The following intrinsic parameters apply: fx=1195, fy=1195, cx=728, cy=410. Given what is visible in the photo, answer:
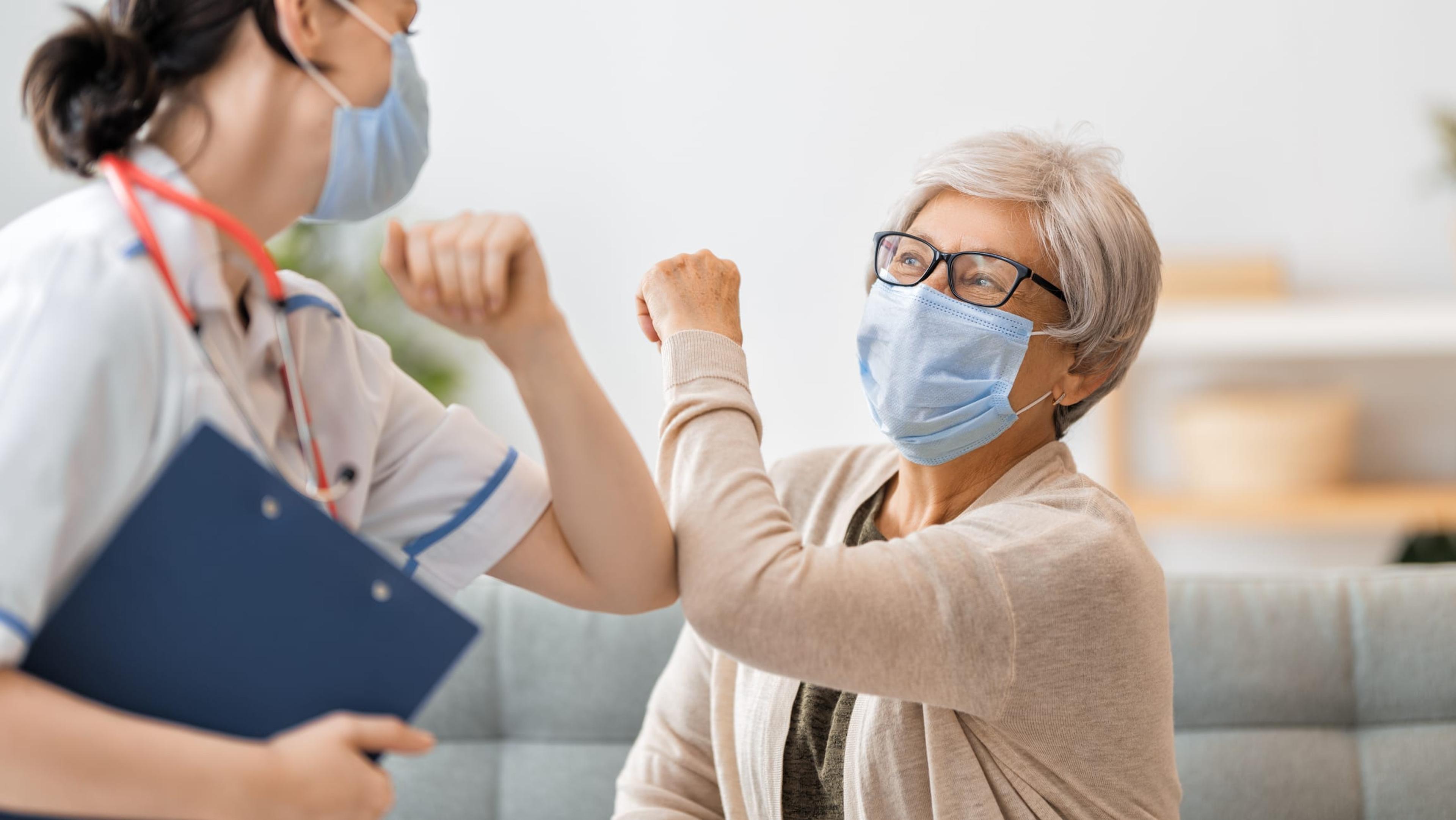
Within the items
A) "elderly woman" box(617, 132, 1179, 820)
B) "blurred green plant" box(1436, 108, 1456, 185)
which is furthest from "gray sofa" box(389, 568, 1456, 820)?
"blurred green plant" box(1436, 108, 1456, 185)

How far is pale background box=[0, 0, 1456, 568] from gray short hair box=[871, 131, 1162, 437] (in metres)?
1.94

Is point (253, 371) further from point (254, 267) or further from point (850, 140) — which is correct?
point (850, 140)

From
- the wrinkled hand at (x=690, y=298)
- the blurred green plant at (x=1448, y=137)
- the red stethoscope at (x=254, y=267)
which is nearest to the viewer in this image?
the red stethoscope at (x=254, y=267)

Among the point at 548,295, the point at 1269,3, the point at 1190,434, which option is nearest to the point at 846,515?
the point at 548,295

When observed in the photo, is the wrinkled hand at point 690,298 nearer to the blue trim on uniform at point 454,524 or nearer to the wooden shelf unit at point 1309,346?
the blue trim on uniform at point 454,524

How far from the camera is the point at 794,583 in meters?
1.01

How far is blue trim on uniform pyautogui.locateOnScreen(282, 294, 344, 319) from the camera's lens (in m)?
0.90

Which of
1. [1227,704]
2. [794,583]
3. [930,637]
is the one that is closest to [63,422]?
[794,583]

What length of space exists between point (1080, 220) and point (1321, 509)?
6.75 ft

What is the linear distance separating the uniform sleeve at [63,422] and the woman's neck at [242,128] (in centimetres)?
13

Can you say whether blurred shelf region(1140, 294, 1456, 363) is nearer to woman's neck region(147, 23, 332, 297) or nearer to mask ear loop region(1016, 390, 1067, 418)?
mask ear loop region(1016, 390, 1067, 418)

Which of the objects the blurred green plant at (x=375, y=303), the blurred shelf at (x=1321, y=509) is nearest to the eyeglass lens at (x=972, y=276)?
the blurred shelf at (x=1321, y=509)

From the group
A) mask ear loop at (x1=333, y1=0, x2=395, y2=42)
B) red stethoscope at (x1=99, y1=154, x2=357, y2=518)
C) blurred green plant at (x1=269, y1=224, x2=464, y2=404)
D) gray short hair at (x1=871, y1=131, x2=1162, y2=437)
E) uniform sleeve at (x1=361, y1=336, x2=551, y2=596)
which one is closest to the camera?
red stethoscope at (x1=99, y1=154, x2=357, y2=518)

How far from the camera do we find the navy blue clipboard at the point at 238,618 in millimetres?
690
